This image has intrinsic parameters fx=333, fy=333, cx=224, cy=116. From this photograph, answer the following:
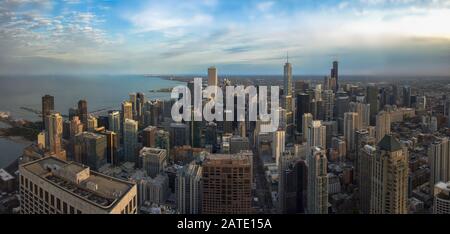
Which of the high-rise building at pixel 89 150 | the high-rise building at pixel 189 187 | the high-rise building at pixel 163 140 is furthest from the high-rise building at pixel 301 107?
the high-rise building at pixel 89 150

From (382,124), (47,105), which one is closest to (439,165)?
(382,124)

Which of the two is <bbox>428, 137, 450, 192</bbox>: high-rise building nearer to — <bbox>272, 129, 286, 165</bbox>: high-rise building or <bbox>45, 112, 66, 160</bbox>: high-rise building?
<bbox>272, 129, 286, 165</bbox>: high-rise building

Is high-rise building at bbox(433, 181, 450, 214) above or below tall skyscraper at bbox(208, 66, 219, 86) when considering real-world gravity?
below

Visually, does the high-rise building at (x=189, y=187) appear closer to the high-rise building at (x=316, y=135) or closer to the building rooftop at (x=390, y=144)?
the high-rise building at (x=316, y=135)

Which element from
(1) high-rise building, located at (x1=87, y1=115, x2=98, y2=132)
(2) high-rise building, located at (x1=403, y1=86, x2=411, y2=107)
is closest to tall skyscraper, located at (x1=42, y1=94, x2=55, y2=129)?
(1) high-rise building, located at (x1=87, y1=115, x2=98, y2=132)
